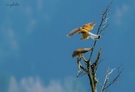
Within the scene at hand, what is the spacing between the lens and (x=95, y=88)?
498 cm

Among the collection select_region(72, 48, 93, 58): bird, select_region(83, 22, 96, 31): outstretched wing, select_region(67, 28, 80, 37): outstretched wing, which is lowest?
select_region(72, 48, 93, 58): bird

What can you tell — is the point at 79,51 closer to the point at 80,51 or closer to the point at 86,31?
the point at 80,51

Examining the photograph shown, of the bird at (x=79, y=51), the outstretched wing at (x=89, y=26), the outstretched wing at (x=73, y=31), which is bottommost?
the bird at (x=79, y=51)

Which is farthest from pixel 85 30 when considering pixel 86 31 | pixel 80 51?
pixel 80 51

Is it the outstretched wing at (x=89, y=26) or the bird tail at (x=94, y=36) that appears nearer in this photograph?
the bird tail at (x=94, y=36)

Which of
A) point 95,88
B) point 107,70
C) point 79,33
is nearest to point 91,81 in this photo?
point 95,88

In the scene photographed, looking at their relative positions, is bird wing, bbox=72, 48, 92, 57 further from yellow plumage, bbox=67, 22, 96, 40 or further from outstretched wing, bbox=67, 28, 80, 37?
outstretched wing, bbox=67, 28, 80, 37

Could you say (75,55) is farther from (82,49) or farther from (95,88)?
(95,88)

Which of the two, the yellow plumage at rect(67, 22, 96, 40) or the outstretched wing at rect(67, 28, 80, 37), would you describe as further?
the yellow plumage at rect(67, 22, 96, 40)

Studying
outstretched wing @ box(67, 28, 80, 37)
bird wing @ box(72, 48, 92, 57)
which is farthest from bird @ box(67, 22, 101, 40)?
bird wing @ box(72, 48, 92, 57)

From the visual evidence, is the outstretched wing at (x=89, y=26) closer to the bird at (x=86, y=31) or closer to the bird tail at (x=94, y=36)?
the bird at (x=86, y=31)

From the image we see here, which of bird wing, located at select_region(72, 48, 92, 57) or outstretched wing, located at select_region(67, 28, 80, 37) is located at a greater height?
outstretched wing, located at select_region(67, 28, 80, 37)

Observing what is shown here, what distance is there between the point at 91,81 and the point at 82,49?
0.58 meters

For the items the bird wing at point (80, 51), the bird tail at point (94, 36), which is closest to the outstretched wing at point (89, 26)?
the bird tail at point (94, 36)
